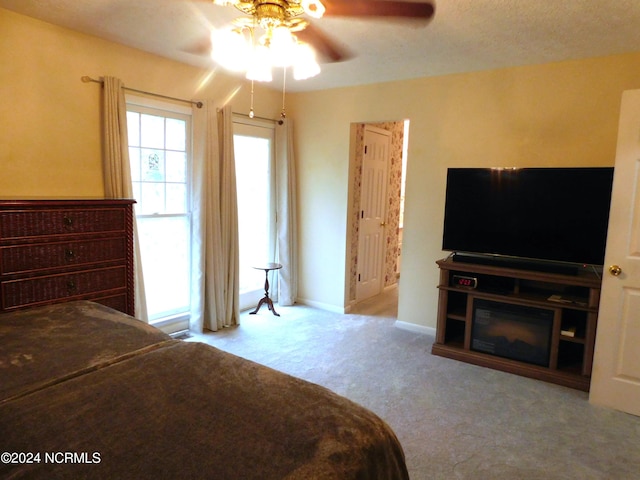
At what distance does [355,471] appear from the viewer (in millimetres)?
1086

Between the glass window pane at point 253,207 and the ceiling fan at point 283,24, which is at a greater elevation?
the ceiling fan at point 283,24

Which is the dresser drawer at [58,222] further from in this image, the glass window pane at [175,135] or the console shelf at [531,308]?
the console shelf at [531,308]

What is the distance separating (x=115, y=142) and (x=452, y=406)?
10.2ft

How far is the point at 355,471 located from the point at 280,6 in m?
1.79

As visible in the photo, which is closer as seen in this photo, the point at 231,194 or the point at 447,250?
the point at 447,250

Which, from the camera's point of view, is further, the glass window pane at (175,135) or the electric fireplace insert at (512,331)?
the glass window pane at (175,135)

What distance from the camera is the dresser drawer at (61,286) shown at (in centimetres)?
234

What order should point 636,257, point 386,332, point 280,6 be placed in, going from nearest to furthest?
point 280,6, point 636,257, point 386,332

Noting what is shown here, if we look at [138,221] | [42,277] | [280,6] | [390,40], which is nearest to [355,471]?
[280,6]

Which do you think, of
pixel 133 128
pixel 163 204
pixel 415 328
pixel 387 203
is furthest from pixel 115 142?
pixel 387 203

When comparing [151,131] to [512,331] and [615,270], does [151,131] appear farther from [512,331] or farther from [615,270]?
[615,270]

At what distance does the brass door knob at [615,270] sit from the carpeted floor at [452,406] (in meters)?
0.92

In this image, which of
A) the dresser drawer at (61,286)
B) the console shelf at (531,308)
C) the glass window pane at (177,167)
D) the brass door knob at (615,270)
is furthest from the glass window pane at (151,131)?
the brass door knob at (615,270)

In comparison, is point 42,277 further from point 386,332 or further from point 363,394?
point 386,332
